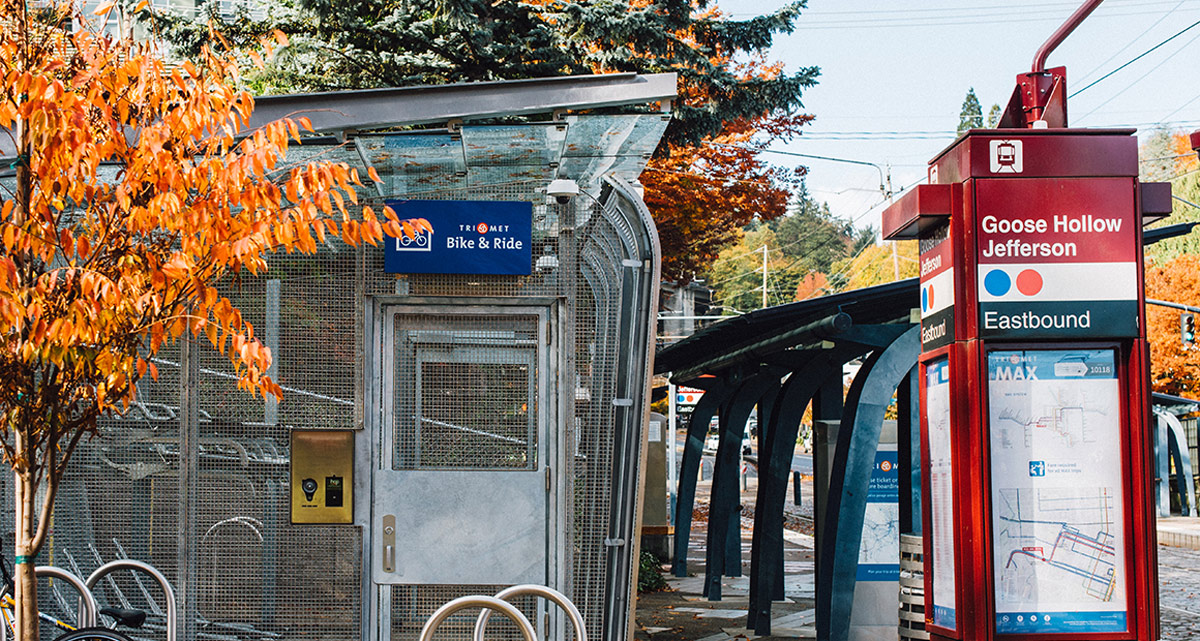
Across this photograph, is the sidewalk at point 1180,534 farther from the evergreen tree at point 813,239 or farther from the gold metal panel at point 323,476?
the evergreen tree at point 813,239

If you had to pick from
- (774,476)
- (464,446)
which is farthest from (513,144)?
(774,476)

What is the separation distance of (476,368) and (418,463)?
2.30 feet

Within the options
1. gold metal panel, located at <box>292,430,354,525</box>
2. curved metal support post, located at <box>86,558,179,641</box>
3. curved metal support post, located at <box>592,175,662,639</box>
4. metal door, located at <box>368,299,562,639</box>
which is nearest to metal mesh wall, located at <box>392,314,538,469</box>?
metal door, located at <box>368,299,562,639</box>

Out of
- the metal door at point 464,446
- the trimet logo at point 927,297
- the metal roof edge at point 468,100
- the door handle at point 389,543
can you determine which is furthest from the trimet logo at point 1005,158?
the door handle at point 389,543

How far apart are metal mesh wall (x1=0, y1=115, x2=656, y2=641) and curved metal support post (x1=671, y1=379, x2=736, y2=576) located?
24.0 ft

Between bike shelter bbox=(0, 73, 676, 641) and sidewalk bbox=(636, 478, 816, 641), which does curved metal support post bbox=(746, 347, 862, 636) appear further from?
bike shelter bbox=(0, 73, 676, 641)

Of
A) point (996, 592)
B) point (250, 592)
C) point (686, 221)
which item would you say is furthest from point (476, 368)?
point (686, 221)

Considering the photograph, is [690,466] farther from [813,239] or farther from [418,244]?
[813,239]

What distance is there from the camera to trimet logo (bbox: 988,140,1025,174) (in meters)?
5.89

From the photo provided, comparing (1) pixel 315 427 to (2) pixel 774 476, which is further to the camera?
(2) pixel 774 476

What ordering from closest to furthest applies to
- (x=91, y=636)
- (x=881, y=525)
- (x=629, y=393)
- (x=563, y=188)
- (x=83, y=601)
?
1. (x=91, y=636)
2. (x=83, y=601)
3. (x=629, y=393)
4. (x=563, y=188)
5. (x=881, y=525)

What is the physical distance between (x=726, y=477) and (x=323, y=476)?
697cm

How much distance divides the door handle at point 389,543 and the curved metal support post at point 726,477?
5.95m

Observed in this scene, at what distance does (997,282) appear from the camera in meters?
5.83
